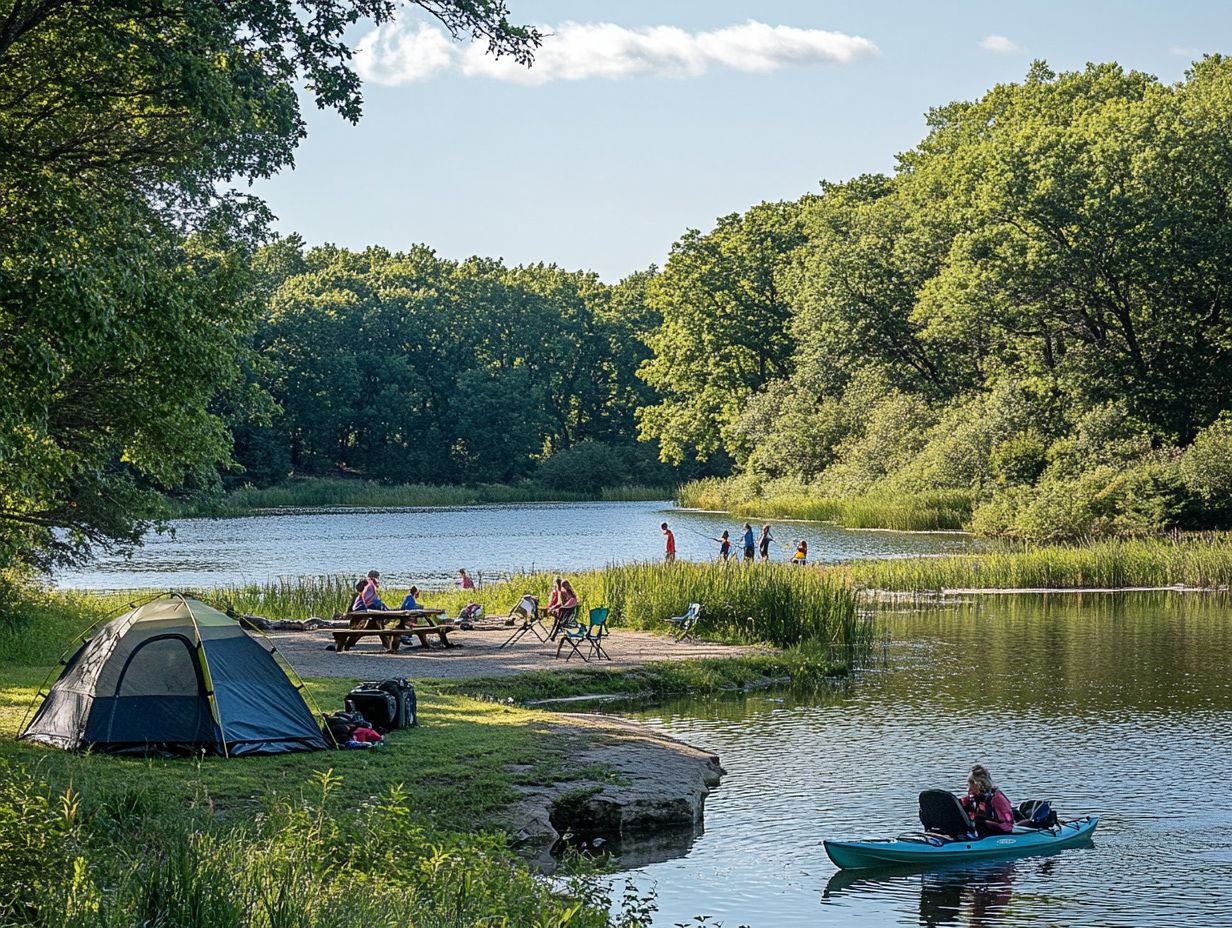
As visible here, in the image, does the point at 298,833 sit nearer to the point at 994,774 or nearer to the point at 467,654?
the point at 994,774

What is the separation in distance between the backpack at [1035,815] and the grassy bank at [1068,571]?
21.2 m

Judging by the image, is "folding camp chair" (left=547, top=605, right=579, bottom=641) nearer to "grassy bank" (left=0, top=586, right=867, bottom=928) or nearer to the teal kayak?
"grassy bank" (left=0, top=586, right=867, bottom=928)

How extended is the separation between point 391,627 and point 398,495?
62.5 metres

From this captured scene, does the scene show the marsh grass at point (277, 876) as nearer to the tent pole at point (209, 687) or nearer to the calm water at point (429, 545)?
the tent pole at point (209, 687)

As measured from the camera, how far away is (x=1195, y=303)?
55.1 meters

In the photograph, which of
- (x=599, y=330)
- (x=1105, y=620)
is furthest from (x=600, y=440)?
(x=1105, y=620)

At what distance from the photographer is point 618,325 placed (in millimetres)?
105562

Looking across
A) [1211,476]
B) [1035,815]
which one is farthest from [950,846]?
[1211,476]

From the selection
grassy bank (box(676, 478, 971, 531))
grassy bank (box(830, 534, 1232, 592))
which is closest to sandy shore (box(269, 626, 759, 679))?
grassy bank (box(830, 534, 1232, 592))

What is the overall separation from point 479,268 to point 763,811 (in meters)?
104

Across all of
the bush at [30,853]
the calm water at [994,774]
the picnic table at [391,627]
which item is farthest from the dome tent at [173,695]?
the picnic table at [391,627]

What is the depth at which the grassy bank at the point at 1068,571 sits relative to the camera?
3538 centimetres

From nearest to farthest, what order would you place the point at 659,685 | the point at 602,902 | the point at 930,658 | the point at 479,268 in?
the point at 602,902 < the point at 659,685 < the point at 930,658 < the point at 479,268

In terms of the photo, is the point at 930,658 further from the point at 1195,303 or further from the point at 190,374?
the point at 1195,303
